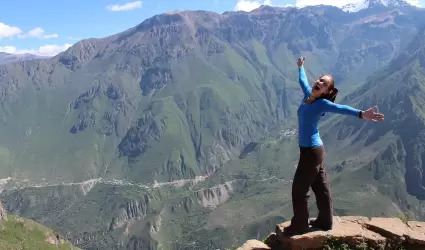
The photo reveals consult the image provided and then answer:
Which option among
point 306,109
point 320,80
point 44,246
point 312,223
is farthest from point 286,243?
point 44,246

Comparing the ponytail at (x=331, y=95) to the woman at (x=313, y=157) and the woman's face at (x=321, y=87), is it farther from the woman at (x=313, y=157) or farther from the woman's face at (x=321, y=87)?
the woman's face at (x=321, y=87)

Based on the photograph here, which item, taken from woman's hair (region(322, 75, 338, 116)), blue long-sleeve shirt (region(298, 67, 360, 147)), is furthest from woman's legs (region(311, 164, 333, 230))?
woman's hair (region(322, 75, 338, 116))

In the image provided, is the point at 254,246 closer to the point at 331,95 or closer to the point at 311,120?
the point at 311,120

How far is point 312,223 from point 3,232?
206811 mm

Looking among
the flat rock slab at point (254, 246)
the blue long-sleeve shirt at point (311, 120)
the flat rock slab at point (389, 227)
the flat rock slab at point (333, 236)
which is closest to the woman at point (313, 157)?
the blue long-sleeve shirt at point (311, 120)

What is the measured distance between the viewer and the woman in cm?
1673

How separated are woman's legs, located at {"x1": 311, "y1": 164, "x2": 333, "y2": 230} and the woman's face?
11.3 ft

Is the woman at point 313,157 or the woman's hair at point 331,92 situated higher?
the woman's hair at point 331,92

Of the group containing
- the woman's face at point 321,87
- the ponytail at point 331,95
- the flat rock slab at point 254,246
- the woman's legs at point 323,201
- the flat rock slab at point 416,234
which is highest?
the woman's face at point 321,87

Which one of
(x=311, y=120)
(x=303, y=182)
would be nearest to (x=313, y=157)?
(x=303, y=182)

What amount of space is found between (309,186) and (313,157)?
134 cm

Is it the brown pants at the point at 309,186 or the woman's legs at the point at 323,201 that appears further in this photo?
A: the woman's legs at the point at 323,201

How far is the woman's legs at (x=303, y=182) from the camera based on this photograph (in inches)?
680

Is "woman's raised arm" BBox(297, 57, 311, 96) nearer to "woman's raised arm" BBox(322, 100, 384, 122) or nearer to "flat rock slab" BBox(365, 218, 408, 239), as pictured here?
"woman's raised arm" BBox(322, 100, 384, 122)
